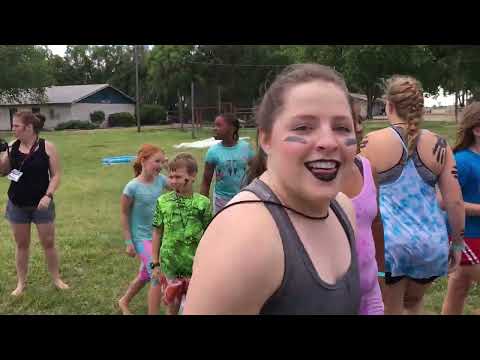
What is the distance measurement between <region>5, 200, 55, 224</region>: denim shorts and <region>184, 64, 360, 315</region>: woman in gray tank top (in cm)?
438

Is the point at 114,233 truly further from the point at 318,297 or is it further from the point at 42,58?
the point at 42,58

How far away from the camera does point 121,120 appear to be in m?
53.1

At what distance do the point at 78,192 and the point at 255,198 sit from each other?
460 inches

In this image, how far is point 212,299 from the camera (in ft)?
4.30

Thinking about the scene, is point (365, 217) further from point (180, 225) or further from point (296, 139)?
point (180, 225)

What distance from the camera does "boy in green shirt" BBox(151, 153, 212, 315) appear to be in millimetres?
3934

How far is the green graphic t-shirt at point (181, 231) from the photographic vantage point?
3938 mm

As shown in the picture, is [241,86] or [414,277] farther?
[241,86]

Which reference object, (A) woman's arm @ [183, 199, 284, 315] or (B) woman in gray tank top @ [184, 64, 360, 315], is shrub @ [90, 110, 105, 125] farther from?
(A) woman's arm @ [183, 199, 284, 315]

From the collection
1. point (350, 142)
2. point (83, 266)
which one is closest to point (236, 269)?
point (350, 142)

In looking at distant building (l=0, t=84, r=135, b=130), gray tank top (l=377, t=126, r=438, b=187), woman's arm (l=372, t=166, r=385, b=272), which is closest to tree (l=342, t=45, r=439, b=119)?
distant building (l=0, t=84, r=135, b=130)

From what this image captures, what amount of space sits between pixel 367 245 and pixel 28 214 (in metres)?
4.01
